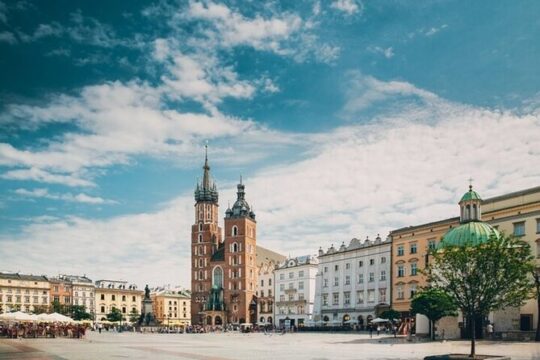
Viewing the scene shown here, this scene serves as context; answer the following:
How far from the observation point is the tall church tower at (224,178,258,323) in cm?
12862

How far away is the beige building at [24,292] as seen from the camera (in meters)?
148

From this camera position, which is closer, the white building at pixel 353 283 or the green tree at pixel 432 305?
the green tree at pixel 432 305

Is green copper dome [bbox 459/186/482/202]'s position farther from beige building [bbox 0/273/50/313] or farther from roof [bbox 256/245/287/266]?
beige building [bbox 0/273/50/313]

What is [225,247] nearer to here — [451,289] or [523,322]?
[523,322]

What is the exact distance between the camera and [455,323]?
52.8 meters

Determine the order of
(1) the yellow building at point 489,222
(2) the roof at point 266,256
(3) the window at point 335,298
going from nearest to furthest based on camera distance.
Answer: (1) the yellow building at point 489,222 → (3) the window at point 335,298 → (2) the roof at point 266,256

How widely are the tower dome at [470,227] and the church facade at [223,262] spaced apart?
77016mm

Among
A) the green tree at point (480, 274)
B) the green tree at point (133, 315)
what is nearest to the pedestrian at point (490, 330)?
the green tree at point (480, 274)

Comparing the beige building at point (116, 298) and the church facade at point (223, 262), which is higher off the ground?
the church facade at point (223, 262)

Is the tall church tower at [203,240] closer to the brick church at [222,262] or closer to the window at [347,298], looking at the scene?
the brick church at [222,262]

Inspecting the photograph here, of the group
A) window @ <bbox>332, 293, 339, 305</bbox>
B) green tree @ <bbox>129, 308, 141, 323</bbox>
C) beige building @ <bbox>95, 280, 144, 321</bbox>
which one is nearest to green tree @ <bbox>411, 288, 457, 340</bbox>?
window @ <bbox>332, 293, 339, 305</bbox>

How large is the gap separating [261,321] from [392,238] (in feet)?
179

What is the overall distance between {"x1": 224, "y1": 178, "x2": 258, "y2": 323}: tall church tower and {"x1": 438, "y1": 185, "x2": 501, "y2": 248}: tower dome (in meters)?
77.0

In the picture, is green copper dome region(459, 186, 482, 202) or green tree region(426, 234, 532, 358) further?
green copper dome region(459, 186, 482, 202)
